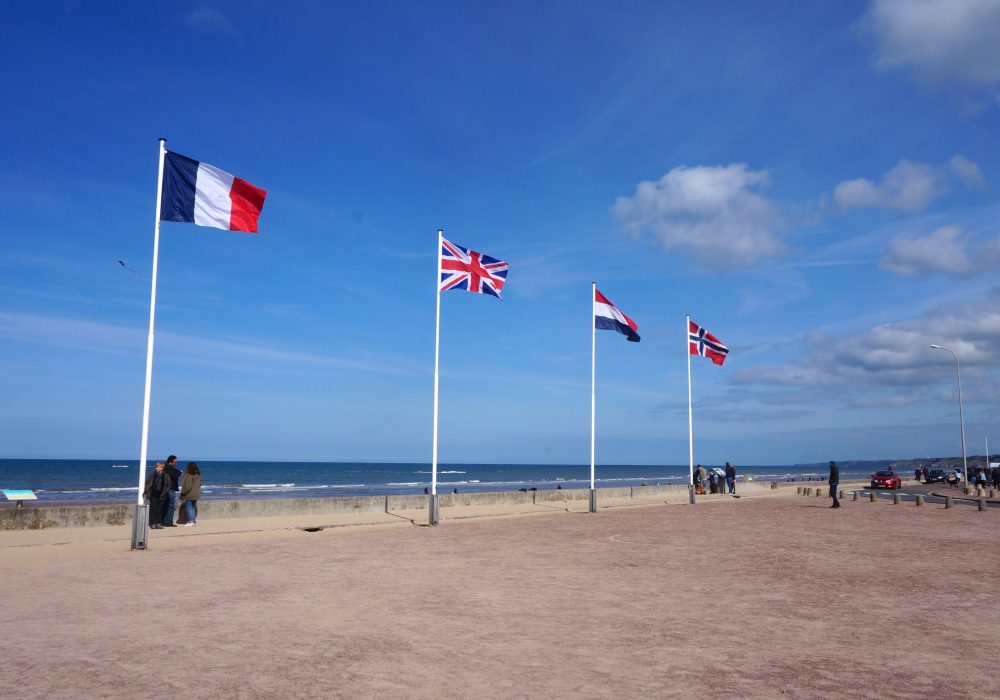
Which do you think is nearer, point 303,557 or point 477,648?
point 477,648

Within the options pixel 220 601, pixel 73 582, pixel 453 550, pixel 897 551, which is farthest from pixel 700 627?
pixel 897 551

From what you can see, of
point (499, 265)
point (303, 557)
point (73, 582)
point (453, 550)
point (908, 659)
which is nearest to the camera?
point (908, 659)

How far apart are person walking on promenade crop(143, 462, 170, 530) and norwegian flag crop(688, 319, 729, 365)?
73.6 ft

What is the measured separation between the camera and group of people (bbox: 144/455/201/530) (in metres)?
18.2

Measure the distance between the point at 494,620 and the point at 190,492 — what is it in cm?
1299

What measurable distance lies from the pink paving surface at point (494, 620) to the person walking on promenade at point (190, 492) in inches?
85.3

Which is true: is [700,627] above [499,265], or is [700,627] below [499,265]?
below

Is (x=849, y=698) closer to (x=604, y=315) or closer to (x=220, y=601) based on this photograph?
(x=220, y=601)

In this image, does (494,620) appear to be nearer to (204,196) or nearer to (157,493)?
(204,196)

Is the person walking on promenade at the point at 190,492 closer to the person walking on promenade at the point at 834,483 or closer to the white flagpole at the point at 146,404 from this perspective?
the white flagpole at the point at 146,404

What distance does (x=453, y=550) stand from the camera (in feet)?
53.9

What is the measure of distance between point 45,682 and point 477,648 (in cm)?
395

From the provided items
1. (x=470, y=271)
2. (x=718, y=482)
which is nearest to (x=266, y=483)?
(x=718, y=482)

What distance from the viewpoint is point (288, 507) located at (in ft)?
76.9
